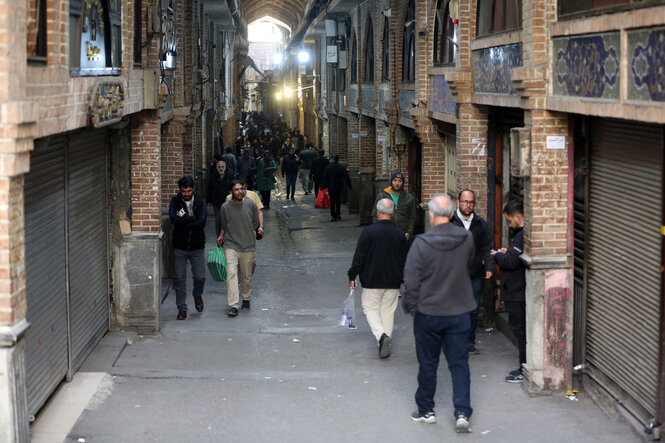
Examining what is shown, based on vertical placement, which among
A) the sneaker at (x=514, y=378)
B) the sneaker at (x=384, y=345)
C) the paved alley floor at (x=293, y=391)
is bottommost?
the paved alley floor at (x=293, y=391)

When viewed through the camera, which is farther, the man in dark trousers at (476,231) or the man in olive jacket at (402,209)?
the man in olive jacket at (402,209)

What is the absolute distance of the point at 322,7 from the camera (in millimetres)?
33156

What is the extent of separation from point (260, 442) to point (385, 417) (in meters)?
1.23

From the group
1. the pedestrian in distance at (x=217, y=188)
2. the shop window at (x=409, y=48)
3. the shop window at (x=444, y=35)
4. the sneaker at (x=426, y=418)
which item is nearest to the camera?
the sneaker at (x=426, y=418)

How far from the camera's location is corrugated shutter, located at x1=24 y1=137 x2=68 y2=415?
802cm

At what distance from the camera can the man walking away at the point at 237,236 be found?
508 inches

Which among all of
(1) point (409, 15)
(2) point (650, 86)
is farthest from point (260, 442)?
(1) point (409, 15)

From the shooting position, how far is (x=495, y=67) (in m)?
11.3

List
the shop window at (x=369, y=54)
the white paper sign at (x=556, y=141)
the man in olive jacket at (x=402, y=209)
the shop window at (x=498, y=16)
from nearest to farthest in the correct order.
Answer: the white paper sign at (x=556, y=141), the shop window at (x=498, y=16), the man in olive jacket at (x=402, y=209), the shop window at (x=369, y=54)

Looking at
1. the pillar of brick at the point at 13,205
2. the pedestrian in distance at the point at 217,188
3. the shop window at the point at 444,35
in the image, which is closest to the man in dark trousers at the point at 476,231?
the shop window at the point at 444,35

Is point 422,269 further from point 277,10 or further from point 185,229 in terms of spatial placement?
point 277,10

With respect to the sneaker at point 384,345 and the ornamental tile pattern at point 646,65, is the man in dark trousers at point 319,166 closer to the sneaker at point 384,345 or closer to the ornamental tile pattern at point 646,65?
the sneaker at point 384,345

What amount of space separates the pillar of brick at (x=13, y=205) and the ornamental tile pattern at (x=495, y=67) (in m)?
5.44

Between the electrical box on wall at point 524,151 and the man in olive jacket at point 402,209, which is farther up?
Result: the electrical box on wall at point 524,151
